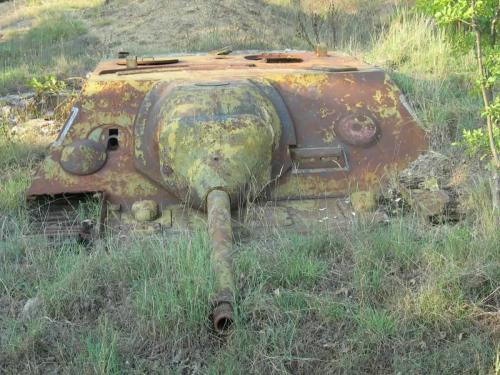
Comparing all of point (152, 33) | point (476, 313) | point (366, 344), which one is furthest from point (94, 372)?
point (152, 33)

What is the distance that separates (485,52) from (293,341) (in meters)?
2.41

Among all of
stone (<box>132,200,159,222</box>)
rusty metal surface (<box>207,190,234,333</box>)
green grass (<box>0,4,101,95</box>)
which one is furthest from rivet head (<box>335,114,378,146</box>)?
green grass (<box>0,4,101,95</box>)

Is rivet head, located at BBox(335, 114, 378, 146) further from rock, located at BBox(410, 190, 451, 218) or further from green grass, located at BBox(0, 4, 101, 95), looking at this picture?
green grass, located at BBox(0, 4, 101, 95)

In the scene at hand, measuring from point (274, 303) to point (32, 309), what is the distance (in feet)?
3.70

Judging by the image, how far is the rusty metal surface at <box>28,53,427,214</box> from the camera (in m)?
4.36

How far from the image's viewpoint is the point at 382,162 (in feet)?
14.8

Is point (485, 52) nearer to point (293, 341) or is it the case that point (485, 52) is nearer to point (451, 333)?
point (451, 333)

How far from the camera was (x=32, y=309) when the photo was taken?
10.6 ft

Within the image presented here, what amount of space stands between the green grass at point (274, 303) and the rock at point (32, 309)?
4cm

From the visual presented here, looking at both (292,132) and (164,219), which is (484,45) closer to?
(292,132)

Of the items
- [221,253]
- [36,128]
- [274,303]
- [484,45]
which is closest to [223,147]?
[221,253]

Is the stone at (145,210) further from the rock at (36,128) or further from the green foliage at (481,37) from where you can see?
the rock at (36,128)

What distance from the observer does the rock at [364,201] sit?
424 centimetres

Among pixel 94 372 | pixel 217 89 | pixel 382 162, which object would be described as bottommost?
pixel 94 372
